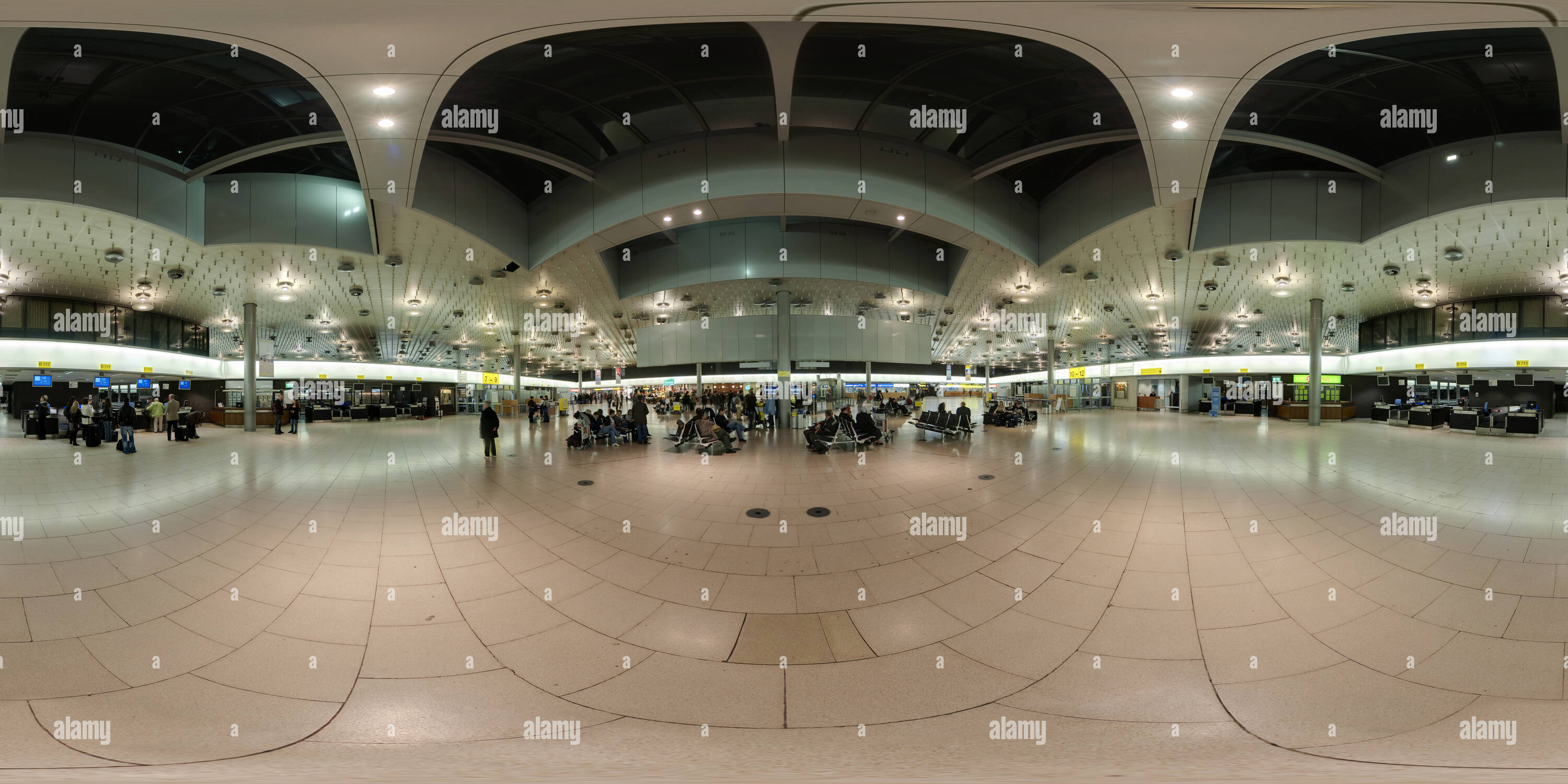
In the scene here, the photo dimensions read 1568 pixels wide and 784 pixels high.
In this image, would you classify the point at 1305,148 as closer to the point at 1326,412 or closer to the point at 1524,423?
the point at 1524,423

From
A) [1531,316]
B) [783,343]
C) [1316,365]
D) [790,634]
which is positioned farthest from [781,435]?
[1531,316]

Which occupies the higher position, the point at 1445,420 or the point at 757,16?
the point at 757,16

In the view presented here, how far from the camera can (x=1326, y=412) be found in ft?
69.2

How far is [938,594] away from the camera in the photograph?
12.9 ft

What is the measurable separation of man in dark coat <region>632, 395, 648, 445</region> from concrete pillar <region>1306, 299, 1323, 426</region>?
21867mm

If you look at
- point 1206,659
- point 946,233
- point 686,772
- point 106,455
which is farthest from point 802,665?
point 106,455

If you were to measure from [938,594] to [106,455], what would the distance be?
713 inches

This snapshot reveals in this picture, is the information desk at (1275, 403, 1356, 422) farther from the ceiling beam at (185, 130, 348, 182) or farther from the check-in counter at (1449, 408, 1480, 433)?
the ceiling beam at (185, 130, 348, 182)

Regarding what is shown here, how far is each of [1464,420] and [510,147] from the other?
26499 millimetres

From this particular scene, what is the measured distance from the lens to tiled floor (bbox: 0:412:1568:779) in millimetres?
2393

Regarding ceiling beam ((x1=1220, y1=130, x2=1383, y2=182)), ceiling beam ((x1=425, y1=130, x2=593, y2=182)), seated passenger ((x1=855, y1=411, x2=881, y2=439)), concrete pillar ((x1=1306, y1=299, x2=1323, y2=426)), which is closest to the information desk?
concrete pillar ((x1=1306, y1=299, x2=1323, y2=426))

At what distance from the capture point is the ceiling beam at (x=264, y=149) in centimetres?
812

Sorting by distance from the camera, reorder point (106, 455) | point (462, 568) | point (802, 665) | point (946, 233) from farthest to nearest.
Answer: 1. point (106, 455)
2. point (946, 233)
3. point (462, 568)
4. point (802, 665)

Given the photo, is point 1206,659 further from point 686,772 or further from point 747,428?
point 747,428
